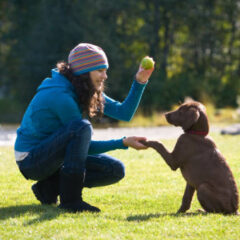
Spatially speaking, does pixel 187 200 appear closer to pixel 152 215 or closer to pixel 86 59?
pixel 152 215

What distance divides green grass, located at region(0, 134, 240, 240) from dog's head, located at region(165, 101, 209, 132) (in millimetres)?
823

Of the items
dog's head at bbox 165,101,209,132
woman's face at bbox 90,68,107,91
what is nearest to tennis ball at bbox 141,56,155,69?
woman's face at bbox 90,68,107,91

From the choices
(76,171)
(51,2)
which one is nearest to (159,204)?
(76,171)

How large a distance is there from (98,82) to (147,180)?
2.31 m

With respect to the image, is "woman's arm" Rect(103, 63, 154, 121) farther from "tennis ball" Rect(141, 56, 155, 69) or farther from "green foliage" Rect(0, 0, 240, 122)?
"green foliage" Rect(0, 0, 240, 122)

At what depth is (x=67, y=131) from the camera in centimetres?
441

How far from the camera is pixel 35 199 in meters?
5.39

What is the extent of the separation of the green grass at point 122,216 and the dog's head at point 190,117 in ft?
2.70

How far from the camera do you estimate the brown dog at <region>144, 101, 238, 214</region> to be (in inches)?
176

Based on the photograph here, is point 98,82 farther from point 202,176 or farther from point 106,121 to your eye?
point 106,121

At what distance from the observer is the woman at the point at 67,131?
14.6 feet

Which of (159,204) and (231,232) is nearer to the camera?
(231,232)

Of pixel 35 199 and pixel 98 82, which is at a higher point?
pixel 98 82

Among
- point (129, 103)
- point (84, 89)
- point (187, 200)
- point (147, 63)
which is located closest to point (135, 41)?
point (129, 103)
